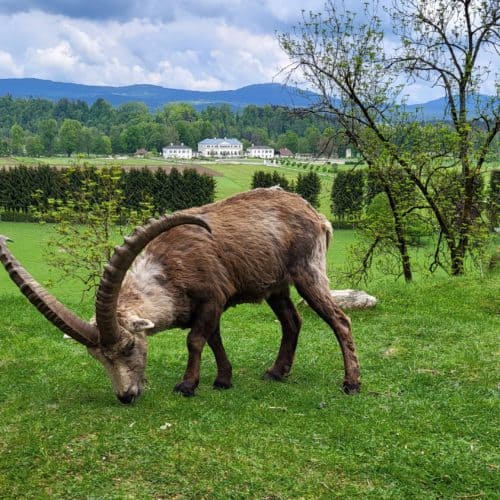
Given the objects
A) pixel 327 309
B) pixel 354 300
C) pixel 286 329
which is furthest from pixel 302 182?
pixel 327 309

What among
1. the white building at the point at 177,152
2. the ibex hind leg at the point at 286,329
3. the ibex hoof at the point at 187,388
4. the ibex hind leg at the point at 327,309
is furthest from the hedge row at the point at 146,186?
the white building at the point at 177,152

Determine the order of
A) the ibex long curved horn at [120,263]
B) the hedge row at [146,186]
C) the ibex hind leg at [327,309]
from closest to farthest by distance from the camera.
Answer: the ibex long curved horn at [120,263] < the ibex hind leg at [327,309] < the hedge row at [146,186]

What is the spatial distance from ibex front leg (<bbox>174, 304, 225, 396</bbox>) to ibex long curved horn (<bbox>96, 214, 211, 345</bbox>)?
1.39 meters

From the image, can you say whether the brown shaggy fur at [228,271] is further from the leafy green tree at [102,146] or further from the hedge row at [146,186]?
the leafy green tree at [102,146]

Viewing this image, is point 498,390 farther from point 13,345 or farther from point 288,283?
point 13,345

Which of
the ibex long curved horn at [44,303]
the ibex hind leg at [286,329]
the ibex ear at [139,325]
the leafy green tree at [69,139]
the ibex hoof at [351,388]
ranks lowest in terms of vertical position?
the ibex hoof at [351,388]

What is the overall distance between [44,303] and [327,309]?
12.9 feet

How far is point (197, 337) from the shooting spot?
7.85 metres

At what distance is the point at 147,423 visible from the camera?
6922 millimetres

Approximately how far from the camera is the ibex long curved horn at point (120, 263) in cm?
642

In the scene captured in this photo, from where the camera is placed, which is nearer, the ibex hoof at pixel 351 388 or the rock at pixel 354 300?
the ibex hoof at pixel 351 388

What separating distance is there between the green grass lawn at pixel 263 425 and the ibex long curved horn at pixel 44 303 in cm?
110

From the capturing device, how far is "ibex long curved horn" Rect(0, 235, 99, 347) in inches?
256

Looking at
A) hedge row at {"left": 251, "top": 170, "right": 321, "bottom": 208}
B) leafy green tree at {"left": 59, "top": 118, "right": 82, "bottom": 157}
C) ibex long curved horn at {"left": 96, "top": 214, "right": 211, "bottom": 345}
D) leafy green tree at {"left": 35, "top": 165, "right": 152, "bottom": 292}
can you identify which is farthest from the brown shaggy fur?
leafy green tree at {"left": 59, "top": 118, "right": 82, "bottom": 157}
